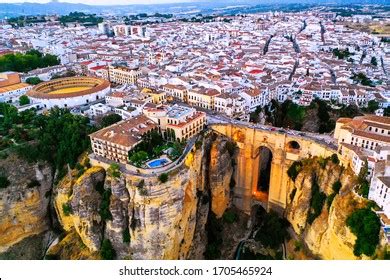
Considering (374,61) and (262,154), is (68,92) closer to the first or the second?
(262,154)

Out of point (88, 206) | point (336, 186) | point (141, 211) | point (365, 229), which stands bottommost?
point (88, 206)

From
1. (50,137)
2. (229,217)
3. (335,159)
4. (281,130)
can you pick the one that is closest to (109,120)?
(50,137)

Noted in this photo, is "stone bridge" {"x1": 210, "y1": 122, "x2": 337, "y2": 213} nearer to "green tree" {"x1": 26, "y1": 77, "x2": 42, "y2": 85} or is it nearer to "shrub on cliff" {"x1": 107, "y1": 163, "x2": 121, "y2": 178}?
"shrub on cliff" {"x1": 107, "y1": 163, "x2": 121, "y2": 178}

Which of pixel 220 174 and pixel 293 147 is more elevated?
pixel 293 147

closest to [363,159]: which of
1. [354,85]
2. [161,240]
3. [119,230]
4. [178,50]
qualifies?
[161,240]

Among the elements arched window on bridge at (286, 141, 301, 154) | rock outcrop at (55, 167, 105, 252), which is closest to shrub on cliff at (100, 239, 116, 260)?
rock outcrop at (55, 167, 105, 252)

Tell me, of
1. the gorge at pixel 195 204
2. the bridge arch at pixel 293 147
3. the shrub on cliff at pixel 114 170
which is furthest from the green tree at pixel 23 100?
the bridge arch at pixel 293 147
